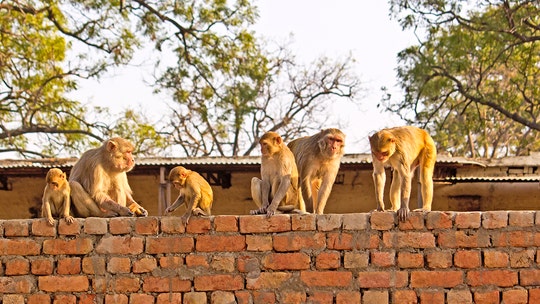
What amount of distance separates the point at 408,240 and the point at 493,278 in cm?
74

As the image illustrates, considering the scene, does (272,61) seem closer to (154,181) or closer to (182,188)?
(154,181)

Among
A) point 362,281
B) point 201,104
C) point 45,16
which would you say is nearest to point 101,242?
point 362,281

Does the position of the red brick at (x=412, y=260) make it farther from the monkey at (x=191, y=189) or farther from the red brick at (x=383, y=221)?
the monkey at (x=191, y=189)

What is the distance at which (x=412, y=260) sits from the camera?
7.52 m

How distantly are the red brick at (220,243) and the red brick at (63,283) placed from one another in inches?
40.9

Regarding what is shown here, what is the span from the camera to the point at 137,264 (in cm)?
Result: 783

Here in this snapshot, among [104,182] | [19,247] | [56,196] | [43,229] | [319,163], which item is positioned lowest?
[19,247]

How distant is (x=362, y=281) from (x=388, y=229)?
48 cm

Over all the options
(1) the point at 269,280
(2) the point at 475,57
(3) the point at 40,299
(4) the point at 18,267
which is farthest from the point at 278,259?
(2) the point at 475,57

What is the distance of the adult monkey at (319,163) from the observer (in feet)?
27.8

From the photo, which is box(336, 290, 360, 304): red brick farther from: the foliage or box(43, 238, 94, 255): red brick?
the foliage

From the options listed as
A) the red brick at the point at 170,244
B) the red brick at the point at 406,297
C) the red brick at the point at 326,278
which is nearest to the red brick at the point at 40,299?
the red brick at the point at 170,244

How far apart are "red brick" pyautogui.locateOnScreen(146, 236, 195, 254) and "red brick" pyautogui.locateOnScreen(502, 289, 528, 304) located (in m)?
2.59

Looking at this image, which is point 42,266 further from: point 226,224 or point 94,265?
point 226,224
